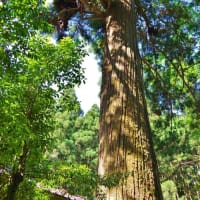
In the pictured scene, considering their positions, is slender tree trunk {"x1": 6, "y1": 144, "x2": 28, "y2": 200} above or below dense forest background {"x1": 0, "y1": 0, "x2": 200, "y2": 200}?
below

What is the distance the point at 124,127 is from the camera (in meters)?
2.49

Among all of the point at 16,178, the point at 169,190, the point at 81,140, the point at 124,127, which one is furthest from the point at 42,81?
the point at 81,140

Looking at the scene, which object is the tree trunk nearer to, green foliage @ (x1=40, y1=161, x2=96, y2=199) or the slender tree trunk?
green foliage @ (x1=40, y1=161, x2=96, y2=199)

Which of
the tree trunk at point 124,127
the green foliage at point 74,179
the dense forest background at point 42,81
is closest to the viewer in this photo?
the tree trunk at point 124,127

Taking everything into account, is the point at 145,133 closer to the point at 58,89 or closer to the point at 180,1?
the point at 58,89

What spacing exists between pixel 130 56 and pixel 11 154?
5.21 ft

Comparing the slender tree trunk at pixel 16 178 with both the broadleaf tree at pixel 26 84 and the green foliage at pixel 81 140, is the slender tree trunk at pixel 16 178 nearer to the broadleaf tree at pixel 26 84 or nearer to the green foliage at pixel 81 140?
the broadleaf tree at pixel 26 84

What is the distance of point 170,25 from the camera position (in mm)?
5410

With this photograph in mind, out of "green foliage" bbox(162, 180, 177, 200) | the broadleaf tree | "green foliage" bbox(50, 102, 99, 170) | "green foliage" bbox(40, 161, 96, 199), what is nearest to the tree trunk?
"green foliage" bbox(40, 161, 96, 199)

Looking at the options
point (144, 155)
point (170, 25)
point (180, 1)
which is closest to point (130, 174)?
point (144, 155)

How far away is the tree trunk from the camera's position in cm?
218

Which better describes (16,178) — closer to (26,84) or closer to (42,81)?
(26,84)

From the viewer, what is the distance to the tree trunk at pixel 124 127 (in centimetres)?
218

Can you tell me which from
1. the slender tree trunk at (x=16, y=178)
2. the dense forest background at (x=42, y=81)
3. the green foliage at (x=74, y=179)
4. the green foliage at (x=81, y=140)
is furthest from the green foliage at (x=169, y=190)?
the green foliage at (x=74, y=179)
